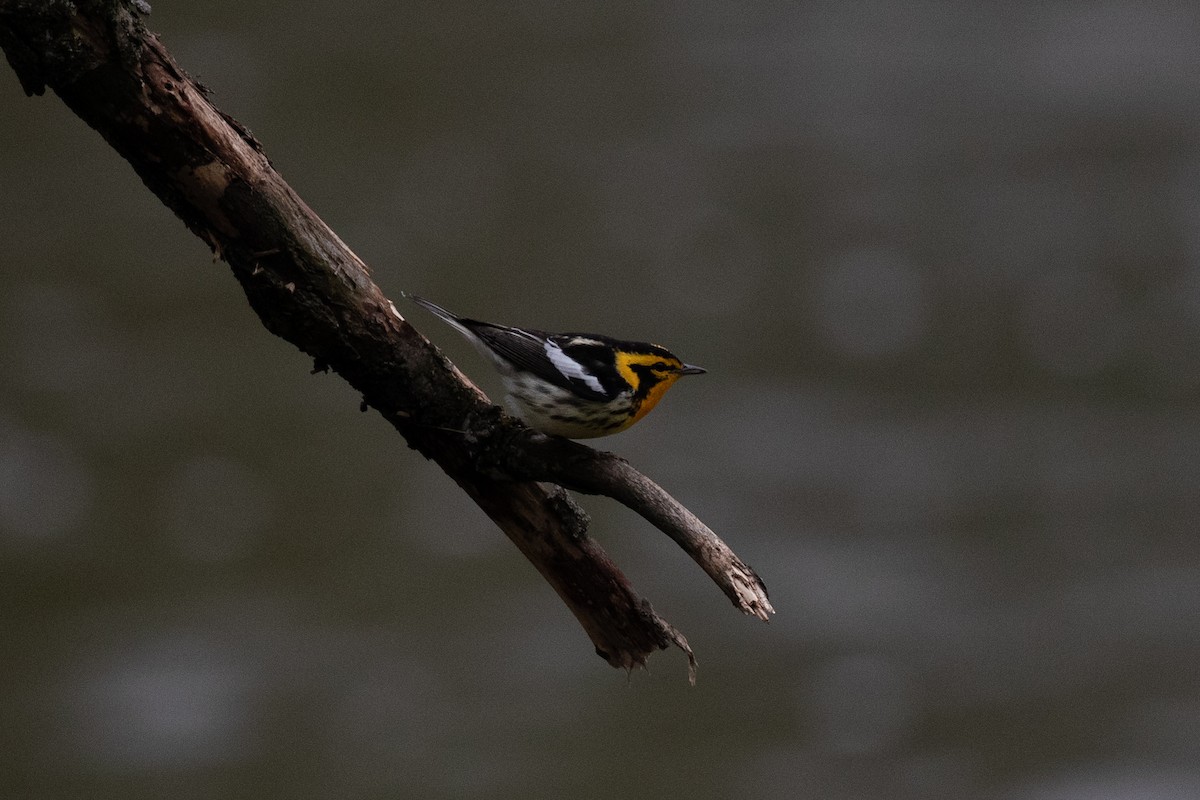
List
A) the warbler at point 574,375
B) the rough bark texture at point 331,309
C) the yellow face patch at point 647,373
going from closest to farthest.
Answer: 1. the rough bark texture at point 331,309
2. the warbler at point 574,375
3. the yellow face patch at point 647,373

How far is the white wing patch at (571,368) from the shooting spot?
3443 millimetres

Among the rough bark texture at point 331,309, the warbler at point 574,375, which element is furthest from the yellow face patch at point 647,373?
the rough bark texture at point 331,309

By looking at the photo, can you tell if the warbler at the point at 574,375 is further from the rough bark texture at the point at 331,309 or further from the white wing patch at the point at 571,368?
the rough bark texture at the point at 331,309

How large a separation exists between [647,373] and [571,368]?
25cm

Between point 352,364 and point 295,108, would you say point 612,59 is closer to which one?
point 295,108

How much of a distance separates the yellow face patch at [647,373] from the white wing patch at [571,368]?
0.11 metres

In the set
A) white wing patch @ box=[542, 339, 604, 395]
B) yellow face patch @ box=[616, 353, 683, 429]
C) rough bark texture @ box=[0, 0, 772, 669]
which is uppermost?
yellow face patch @ box=[616, 353, 683, 429]

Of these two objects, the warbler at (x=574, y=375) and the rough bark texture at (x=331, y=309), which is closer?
the rough bark texture at (x=331, y=309)

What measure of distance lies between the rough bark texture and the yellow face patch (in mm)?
429

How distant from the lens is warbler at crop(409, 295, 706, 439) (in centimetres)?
338

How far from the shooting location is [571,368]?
11.4 ft

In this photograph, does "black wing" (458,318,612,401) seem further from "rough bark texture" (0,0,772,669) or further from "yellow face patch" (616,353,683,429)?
"rough bark texture" (0,0,772,669)

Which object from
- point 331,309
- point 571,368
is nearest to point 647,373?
point 571,368

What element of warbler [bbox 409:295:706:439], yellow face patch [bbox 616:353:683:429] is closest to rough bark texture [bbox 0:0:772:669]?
warbler [bbox 409:295:706:439]
